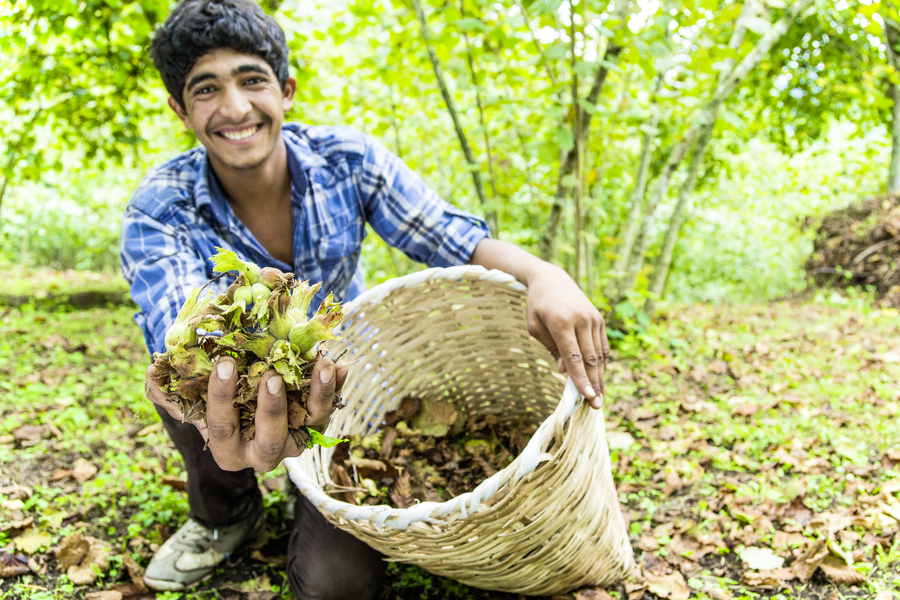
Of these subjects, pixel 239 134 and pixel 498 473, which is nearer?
pixel 498 473

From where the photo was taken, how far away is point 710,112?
304 centimetres

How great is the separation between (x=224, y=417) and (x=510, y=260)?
3.27 ft

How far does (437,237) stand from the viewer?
1.96 metres

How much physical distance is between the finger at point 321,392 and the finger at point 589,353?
2.08ft

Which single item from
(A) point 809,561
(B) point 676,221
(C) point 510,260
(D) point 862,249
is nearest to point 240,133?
(C) point 510,260

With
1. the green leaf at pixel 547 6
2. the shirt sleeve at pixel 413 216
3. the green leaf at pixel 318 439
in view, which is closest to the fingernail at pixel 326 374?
the green leaf at pixel 318 439

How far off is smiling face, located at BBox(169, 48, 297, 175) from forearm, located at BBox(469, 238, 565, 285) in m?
0.76

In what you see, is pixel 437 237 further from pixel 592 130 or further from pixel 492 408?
pixel 592 130

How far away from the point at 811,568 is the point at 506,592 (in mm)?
802

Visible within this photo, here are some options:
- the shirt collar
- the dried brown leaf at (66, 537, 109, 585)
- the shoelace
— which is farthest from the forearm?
the dried brown leaf at (66, 537, 109, 585)

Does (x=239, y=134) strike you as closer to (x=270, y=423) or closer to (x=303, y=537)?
(x=270, y=423)

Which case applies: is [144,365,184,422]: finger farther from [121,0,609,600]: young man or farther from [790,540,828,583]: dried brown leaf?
[790,540,828,583]: dried brown leaf

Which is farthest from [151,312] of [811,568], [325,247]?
[811,568]

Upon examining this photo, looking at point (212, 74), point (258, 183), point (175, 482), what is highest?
point (212, 74)
